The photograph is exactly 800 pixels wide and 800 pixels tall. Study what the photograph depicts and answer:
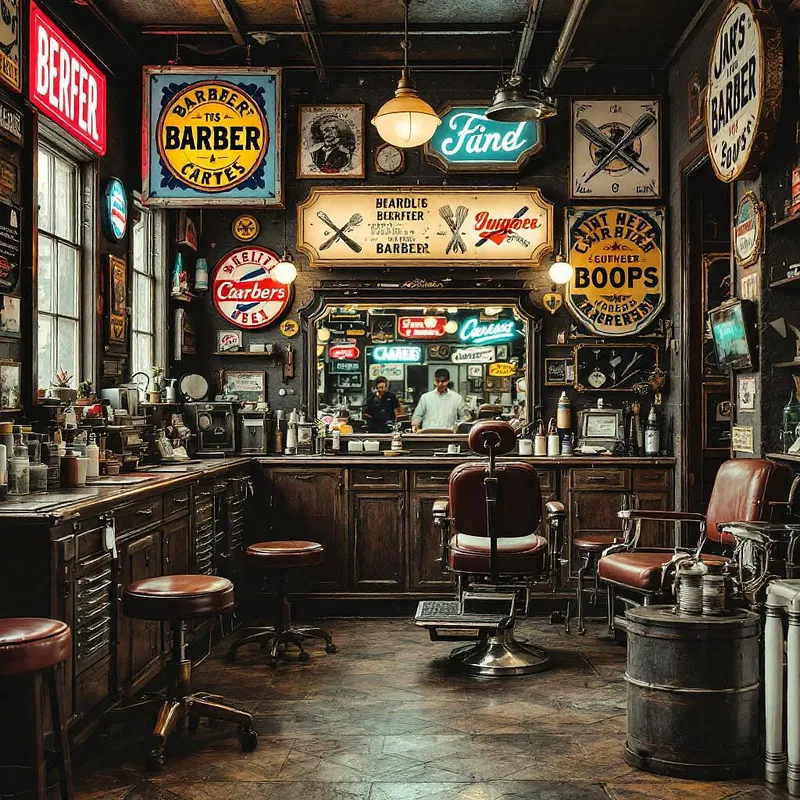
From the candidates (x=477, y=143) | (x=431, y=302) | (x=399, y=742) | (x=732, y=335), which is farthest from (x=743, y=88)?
(x=399, y=742)

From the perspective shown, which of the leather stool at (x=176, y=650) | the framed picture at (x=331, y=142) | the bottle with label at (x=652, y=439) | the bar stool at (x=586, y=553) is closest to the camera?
the leather stool at (x=176, y=650)

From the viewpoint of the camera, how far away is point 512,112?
19.3 feet

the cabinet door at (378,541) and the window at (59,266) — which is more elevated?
the window at (59,266)

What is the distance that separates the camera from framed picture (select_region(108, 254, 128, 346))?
5.85 metres

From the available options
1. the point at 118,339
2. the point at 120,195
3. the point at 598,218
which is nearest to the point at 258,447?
the point at 118,339

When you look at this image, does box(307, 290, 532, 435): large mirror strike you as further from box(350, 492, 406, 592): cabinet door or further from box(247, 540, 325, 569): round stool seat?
box(247, 540, 325, 569): round stool seat

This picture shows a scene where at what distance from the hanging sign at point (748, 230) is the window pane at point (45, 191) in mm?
3988

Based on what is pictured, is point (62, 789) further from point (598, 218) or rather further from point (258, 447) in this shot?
point (598, 218)

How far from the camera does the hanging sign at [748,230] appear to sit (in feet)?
16.2

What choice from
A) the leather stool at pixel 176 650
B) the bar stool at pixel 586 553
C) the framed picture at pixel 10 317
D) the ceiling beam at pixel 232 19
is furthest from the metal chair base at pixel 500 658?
the ceiling beam at pixel 232 19

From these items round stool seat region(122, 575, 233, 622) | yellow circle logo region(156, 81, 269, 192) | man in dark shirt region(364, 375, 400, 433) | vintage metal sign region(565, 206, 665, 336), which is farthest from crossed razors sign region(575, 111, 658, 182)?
round stool seat region(122, 575, 233, 622)

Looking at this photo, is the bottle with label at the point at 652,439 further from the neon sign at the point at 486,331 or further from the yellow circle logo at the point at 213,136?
the yellow circle logo at the point at 213,136

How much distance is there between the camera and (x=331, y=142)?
7.18 meters

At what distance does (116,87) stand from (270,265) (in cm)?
177
